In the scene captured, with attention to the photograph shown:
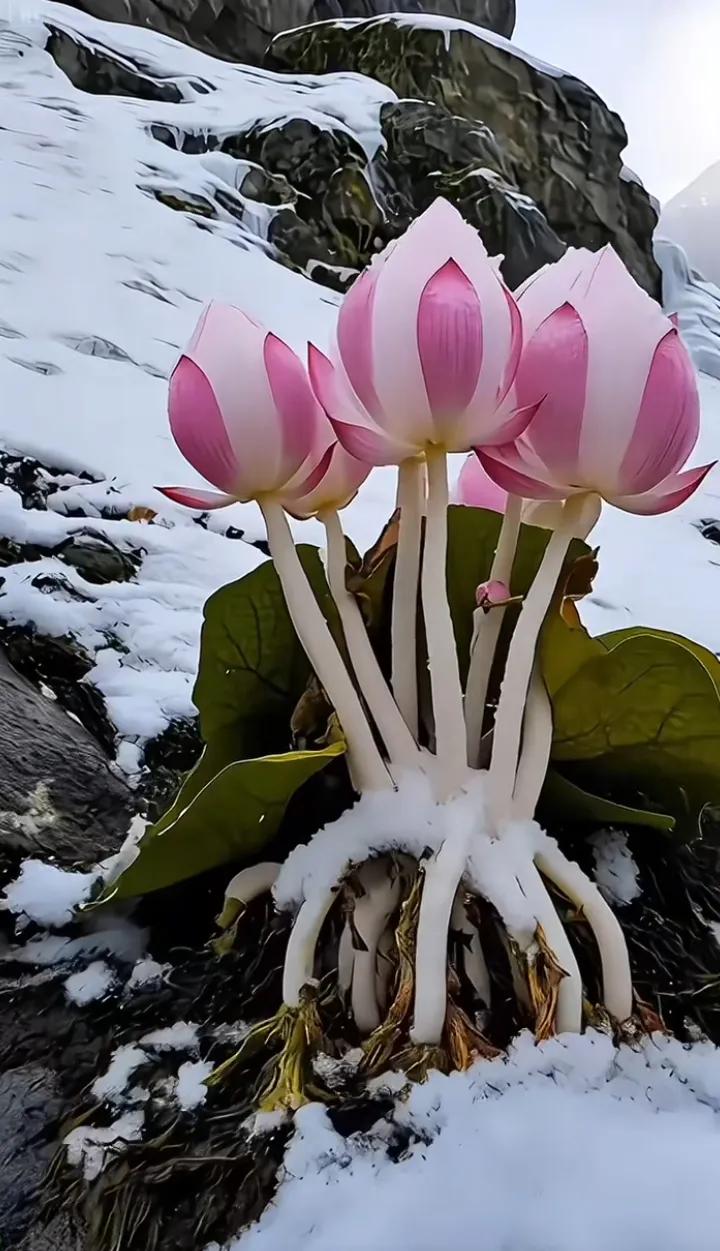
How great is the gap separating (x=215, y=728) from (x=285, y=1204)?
201 mm

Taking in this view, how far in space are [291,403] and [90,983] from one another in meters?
0.30

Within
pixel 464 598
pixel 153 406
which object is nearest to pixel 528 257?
pixel 153 406

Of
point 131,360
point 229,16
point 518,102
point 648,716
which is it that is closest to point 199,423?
point 648,716

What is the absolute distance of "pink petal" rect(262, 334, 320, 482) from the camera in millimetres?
337

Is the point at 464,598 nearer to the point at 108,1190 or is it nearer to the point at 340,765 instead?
the point at 340,765

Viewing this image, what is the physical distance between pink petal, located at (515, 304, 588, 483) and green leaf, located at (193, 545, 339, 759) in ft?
0.49

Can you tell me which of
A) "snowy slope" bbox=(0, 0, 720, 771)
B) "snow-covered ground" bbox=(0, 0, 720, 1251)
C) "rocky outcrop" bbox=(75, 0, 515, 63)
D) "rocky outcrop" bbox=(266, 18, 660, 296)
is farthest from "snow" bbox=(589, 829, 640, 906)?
"rocky outcrop" bbox=(75, 0, 515, 63)

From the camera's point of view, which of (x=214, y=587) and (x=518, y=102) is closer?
(x=214, y=587)

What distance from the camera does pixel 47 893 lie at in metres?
0.48

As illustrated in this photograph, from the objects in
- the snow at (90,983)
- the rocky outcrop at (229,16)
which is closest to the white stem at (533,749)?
the snow at (90,983)

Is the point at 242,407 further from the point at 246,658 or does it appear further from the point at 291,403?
the point at 246,658

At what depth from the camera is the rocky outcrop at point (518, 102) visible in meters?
5.12

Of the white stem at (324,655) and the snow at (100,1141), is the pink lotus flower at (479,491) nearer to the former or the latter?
the white stem at (324,655)

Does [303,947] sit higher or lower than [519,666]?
lower
